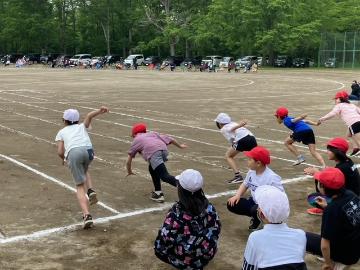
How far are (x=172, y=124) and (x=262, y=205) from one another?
503 inches

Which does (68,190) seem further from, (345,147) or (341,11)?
(341,11)

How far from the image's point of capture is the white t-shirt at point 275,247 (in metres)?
3.80

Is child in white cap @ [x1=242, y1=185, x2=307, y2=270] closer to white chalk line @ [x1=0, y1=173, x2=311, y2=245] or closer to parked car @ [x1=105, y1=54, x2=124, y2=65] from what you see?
white chalk line @ [x1=0, y1=173, x2=311, y2=245]

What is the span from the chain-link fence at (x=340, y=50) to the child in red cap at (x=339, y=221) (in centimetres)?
5787

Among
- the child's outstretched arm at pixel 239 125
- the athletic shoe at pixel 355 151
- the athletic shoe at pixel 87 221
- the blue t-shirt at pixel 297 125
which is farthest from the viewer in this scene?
the athletic shoe at pixel 355 151

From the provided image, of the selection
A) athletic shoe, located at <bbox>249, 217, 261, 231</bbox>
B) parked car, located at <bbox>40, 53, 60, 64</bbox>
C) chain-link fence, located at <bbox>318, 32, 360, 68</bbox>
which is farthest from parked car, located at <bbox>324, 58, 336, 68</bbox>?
athletic shoe, located at <bbox>249, 217, 261, 231</bbox>

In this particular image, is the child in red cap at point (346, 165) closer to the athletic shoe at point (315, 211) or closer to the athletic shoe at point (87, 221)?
the athletic shoe at point (315, 211)

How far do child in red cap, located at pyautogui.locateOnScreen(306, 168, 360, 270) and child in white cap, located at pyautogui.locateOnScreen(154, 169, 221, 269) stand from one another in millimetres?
1073

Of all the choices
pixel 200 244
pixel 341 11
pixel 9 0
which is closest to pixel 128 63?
pixel 341 11

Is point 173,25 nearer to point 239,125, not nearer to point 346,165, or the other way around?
point 239,125

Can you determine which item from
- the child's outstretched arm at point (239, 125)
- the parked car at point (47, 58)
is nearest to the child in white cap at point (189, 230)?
the child's outstretched arm at point (239, 125)

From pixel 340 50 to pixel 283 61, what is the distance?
7666mm

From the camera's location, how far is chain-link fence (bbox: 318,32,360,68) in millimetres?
59312

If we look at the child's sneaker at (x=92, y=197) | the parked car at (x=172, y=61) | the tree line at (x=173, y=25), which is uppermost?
the tree line at (x=173, y=25)
